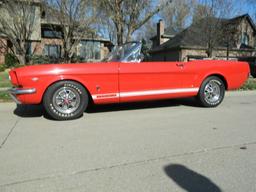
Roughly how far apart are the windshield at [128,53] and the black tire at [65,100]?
4.22 ft

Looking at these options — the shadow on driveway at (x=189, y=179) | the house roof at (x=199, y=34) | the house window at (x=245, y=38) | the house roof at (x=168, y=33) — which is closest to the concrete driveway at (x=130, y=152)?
the shadow on driveway at (x=189, y=179)

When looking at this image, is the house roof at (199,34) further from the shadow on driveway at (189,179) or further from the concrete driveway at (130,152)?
the shadow on driveway at (189,179)

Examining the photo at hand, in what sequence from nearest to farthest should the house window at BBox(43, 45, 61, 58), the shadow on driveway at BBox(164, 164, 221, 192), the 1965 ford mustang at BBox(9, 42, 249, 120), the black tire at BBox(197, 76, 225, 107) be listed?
the shadow on driveway at BBox(164, 164, 221, 192)
the 1965 ford mustang at BBox(9, 42, 249, 120)
the black tire at BBox(197, 76, 225, 107)
the house window at BBox(43, 45, 61, 58)

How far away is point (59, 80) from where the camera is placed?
237 inches

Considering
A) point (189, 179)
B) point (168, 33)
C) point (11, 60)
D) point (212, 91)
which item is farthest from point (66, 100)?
point (168, 33)

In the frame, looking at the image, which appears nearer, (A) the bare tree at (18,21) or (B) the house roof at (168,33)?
(A) the bare tree at (18,21)

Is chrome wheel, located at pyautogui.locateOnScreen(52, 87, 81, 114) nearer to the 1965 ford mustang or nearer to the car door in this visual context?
the 1965 ford mustang

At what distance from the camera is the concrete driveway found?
327 centimetres

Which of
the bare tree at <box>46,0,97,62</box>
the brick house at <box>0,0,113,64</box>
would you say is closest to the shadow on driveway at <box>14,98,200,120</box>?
the bare tree at <box>46,0,97,62</box>

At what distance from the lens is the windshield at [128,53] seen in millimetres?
6930

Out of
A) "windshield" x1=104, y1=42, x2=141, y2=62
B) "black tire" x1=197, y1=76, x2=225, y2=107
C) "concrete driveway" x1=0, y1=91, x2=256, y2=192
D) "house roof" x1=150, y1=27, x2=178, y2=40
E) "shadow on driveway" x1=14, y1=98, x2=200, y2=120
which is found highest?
"house roof" x1=150, y1=27, x2=178, y2=40

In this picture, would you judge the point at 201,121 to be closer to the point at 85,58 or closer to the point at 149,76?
the point at 149,76

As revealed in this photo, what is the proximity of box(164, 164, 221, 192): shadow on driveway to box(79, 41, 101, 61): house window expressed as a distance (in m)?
27.3

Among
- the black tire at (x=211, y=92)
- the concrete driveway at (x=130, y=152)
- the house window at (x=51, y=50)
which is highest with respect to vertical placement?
the house window at (x=51, y=50)
